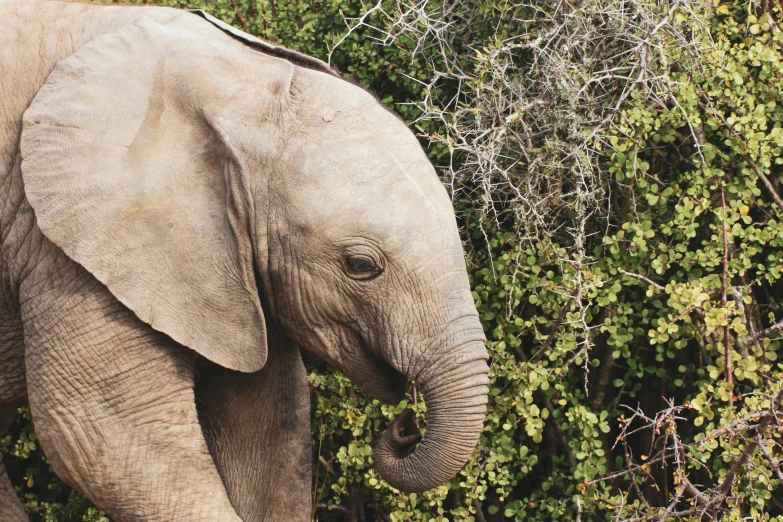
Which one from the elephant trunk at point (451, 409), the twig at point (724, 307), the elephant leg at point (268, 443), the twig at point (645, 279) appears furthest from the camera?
the twig at point (645, 279)

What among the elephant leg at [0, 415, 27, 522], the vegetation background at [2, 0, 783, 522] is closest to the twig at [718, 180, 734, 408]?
the vegetation background at [2, 0, 783, 522]

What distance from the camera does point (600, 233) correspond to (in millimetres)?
5031

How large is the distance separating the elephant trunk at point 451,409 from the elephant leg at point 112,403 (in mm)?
650

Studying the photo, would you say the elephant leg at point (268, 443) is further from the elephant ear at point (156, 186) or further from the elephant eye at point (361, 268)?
the elephant eye at point (361, 268)

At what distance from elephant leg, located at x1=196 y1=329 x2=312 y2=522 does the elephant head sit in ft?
2.19

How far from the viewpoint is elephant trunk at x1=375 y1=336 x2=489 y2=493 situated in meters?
3.47

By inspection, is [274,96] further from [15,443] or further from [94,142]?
[15,443]

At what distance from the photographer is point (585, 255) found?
4898mm

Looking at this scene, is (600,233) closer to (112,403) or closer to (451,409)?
(451,409)

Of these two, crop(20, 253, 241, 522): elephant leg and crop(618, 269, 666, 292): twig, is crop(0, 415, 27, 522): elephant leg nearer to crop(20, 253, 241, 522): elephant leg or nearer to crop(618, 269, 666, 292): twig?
crop(20, 253, 241, 522): elephant leg

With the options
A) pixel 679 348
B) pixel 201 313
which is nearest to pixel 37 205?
pixel 201 313

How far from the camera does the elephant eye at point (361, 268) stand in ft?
11.5

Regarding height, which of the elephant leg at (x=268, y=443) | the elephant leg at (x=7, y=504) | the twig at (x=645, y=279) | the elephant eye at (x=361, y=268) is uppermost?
the elephant eye at (x=361, y=268)

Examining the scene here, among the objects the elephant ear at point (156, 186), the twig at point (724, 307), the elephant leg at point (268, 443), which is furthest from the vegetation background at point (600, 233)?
the elephant ear at point (156, 186)
